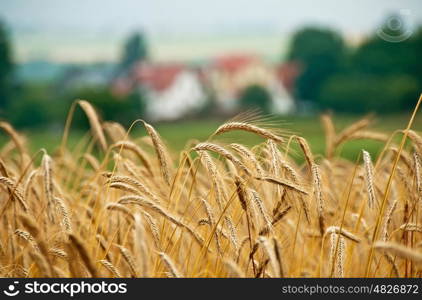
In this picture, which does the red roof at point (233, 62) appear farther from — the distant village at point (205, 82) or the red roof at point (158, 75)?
the red roof at point (158, 75)

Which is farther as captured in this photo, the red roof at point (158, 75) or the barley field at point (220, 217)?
the red roof at point (158, 75)

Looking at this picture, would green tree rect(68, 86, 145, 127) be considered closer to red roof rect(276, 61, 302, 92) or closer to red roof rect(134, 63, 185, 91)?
red roof rect(134, 63, 185, 91)

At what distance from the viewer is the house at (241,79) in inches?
2787

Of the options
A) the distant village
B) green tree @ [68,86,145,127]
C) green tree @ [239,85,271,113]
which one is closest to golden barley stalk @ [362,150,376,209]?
green tree @ [68,86,145,127]

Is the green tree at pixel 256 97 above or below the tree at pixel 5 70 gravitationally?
below

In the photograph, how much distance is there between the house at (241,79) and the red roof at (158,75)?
4.90 meters

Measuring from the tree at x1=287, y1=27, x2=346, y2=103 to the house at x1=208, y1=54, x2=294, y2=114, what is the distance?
2.91 m

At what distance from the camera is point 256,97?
230 ft

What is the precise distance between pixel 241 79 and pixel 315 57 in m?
9.67

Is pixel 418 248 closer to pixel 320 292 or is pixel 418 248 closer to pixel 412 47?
pixel 320 292

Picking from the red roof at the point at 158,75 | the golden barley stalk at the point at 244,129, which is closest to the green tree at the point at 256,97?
the red roof at the point at 158,75

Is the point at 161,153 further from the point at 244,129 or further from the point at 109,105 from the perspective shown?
the point at 109,105

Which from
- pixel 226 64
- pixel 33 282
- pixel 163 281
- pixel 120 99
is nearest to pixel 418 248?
pixel 163 281

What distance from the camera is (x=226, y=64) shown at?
78.8 m
